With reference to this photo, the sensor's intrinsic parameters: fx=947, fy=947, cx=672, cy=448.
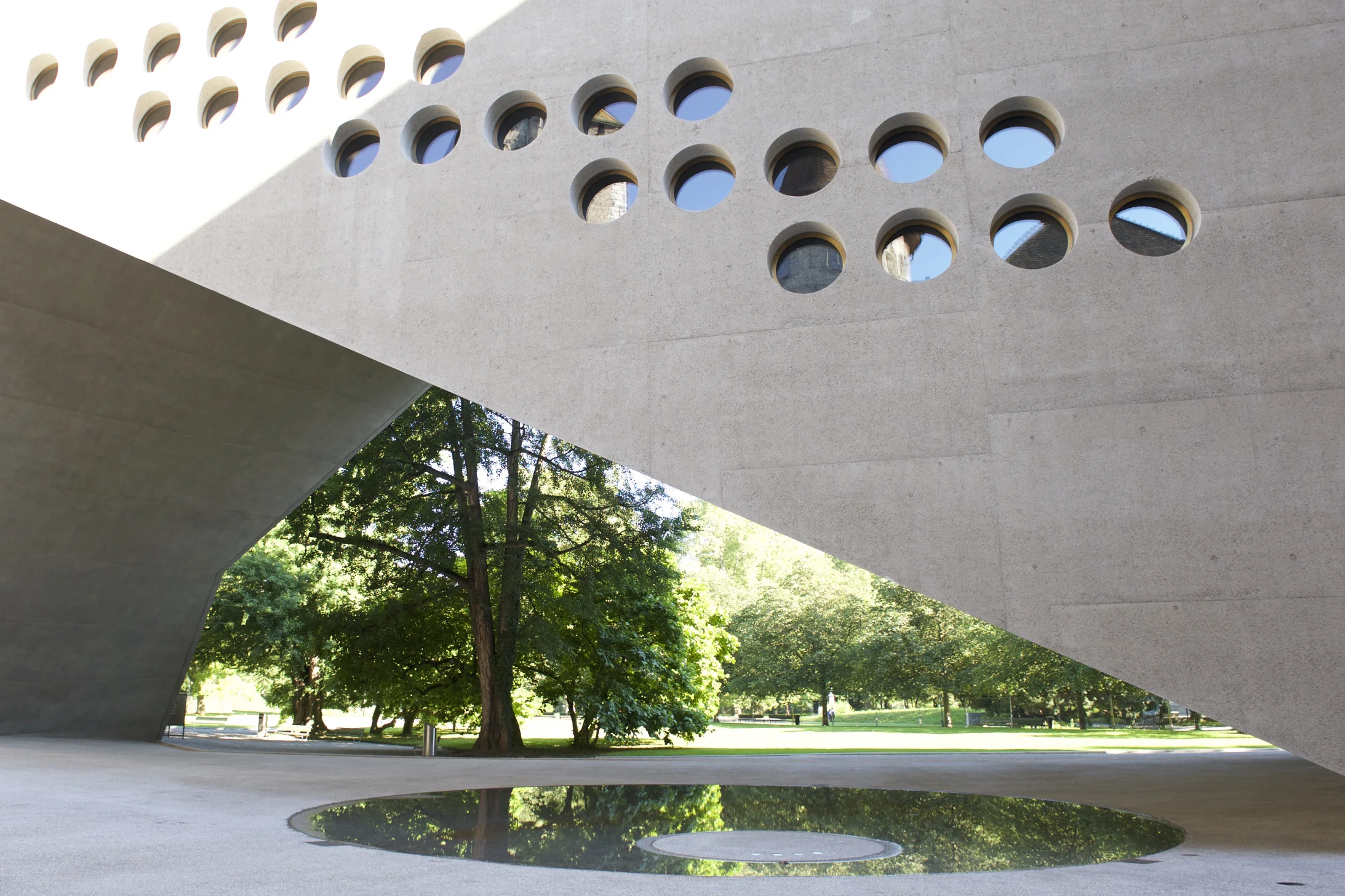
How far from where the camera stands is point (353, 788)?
985cm

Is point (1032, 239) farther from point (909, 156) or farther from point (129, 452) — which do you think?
point (129, 452)

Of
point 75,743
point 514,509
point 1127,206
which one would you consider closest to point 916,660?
point 514,509

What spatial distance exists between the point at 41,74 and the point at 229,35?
235cm

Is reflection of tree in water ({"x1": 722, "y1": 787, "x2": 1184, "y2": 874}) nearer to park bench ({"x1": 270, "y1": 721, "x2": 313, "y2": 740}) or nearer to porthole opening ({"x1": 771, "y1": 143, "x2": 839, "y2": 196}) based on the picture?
porthole opening ({"x1": 771, "y1": 143, "x2": 839, "y2": 196})

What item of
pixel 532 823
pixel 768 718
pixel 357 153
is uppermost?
pixel 357 153

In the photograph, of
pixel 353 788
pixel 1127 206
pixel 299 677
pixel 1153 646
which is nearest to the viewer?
pixel 1153 646

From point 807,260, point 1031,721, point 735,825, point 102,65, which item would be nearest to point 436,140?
point 807,260

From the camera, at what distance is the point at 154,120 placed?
982 cm

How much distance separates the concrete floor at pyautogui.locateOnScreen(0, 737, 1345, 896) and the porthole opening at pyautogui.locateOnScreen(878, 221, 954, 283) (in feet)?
13.6

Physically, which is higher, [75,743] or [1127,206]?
[1127,206]

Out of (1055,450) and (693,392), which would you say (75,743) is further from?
(1055,450)

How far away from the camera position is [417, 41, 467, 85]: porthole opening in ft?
29.0

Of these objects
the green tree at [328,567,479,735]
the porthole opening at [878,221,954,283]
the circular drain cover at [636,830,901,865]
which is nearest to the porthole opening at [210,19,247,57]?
the porthole opening at [878,221,954,283]

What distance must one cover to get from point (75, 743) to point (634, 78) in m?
13.2
